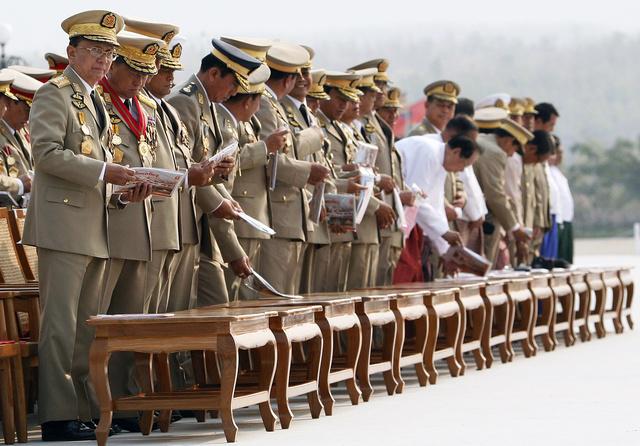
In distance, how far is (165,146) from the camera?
26.6 feet

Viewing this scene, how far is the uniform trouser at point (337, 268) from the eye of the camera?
10.9m

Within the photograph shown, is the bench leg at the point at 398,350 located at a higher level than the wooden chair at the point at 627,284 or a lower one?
higher

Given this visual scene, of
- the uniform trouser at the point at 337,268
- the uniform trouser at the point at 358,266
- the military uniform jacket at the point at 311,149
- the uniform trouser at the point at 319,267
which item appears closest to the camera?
the military uniform jacket at the point at 311,149

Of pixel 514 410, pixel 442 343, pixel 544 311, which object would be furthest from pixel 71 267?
pixel 544 311

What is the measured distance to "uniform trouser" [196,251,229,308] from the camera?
8.81 metres

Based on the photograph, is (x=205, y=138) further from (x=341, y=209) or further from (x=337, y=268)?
(x=337, y=268)

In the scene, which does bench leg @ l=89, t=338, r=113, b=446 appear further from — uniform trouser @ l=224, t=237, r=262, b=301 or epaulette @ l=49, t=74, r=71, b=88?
uniform trouser @ l=224, t=237, r=262, b=301

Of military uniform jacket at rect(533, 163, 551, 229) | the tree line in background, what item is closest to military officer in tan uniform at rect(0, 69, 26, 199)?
military uniform jacket at rect(533, 163, 551, 229)

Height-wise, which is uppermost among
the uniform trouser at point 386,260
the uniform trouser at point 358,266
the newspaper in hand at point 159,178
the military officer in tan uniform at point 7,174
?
the newspaper in hand at point 159,178

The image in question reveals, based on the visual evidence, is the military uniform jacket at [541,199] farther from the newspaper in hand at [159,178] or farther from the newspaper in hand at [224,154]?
the newspaper in hand at [159,178]

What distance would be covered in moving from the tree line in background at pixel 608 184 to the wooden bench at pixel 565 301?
56279 mm

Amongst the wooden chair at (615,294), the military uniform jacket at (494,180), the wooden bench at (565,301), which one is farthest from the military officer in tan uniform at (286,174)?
the wooden chair at (615,294)

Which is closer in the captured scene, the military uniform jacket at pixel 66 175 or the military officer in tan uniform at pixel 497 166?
the military uniform jacket at pixel 66 175

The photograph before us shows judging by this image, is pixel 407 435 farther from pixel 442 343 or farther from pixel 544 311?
pixel 544 311
